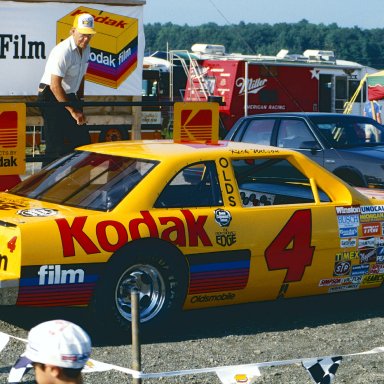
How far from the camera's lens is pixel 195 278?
759 centimetres

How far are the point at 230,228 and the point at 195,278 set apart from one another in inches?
17.1

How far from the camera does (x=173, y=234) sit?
7500 millimetres

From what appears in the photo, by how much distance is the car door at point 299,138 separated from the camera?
14383 mm

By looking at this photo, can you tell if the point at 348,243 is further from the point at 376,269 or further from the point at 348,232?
the point at 376,269

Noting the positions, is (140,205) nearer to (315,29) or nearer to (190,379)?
(190,379)

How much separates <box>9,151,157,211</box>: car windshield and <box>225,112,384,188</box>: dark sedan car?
6.22 m

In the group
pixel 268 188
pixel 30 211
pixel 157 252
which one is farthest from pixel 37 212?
pixel 268 188

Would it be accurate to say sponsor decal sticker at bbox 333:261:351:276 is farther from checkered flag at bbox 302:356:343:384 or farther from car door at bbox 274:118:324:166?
car door at bbox 274:118:324:166

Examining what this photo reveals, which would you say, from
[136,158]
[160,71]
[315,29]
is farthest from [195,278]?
[315,29]

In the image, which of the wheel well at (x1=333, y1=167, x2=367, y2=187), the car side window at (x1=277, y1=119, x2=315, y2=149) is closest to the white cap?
the wheel well at (x1=333, y1=167, x2=367, y2=187)

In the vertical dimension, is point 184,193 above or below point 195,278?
above

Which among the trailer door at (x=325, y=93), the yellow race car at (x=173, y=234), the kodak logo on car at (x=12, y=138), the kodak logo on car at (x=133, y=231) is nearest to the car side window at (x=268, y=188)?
the yellow race car at (x=173, y=234)

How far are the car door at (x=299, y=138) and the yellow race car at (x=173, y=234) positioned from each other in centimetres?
561

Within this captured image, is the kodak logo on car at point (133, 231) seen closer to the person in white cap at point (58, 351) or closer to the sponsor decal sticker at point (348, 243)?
the sponsor decal sticker at point (348, 243)
